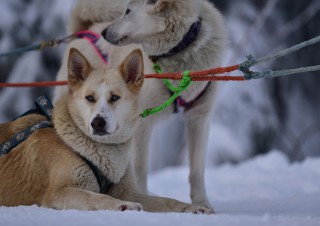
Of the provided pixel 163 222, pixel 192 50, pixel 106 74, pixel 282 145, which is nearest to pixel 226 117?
pixel 282 145

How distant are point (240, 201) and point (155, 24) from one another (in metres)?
1.42

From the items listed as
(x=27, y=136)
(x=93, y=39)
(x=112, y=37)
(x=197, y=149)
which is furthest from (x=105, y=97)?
(x=93, y=39)

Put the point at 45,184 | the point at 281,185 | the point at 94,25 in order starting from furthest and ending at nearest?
the point at 281,185
the point at 94,25
the point at 45,184

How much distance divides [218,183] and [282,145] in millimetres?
3671

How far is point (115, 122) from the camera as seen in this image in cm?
242

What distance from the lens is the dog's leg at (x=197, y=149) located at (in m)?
3.56

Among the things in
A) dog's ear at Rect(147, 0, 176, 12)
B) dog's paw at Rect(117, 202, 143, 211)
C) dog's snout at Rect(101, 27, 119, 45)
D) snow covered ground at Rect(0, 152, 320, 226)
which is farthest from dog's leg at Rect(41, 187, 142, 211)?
dog's ear at Rect(147, 0, 176, 12)

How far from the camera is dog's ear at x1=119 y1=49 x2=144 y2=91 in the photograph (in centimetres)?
255

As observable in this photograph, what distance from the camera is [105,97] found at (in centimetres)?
244

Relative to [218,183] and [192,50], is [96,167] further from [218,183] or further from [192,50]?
[218,183]

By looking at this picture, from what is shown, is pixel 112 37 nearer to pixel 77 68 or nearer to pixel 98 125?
pixel 77 68

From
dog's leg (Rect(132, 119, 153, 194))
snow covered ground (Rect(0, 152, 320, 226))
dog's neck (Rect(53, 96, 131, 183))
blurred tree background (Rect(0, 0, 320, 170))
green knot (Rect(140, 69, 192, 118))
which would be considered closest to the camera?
snow covered ground (Rect(0, 152, 320, 226))

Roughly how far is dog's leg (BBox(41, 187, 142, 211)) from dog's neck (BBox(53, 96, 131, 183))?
21 centimetres

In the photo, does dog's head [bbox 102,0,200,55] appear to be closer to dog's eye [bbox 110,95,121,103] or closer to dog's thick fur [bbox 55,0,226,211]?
dog's thick fur [bbox 55,0,226,211]
